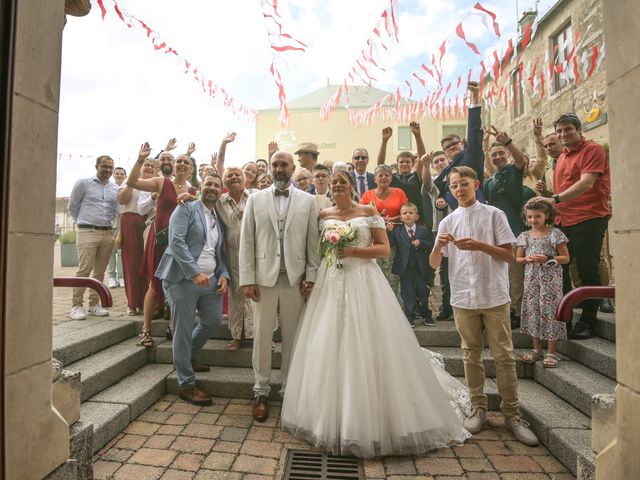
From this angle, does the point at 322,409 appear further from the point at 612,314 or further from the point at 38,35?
the point at 612,314

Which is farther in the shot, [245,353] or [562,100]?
[562,100]

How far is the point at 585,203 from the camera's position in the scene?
Result: 425 cm

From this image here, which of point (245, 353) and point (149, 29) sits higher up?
point (149, 29)

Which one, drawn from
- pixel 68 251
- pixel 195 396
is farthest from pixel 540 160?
pixel 68 251

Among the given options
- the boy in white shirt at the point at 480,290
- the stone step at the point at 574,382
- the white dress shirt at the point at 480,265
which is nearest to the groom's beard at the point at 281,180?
the boy in white shirt at the point at 480,290

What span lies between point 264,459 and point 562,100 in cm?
1364

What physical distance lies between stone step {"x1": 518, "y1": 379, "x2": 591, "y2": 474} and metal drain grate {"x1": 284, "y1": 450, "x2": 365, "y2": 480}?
1518mm

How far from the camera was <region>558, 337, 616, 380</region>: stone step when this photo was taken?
3.56 metres

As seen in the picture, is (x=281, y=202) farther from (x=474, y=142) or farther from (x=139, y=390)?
(x=474, y=142)

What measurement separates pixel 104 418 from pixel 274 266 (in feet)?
6.23

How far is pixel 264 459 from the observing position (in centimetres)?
303

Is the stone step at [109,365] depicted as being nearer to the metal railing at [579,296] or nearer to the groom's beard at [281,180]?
the groom's beard at [281,180]

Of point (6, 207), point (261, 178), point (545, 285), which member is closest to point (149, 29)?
point (261, 178)

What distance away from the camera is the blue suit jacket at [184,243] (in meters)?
3.75
